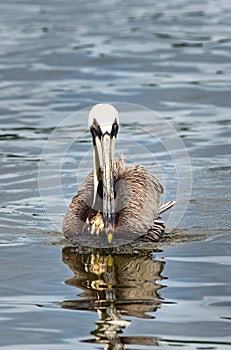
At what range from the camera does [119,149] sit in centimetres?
1166

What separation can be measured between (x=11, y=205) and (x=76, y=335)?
354 cm

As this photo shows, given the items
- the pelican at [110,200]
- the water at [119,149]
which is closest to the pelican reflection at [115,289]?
the water at [119,149]

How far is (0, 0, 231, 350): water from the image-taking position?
6434 mm

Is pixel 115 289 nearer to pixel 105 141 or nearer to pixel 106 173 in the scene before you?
pixel 106 173

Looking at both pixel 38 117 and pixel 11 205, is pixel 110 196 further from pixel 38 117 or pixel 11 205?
pixel 38 117

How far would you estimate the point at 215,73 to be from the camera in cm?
1523

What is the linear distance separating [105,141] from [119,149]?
3.88m

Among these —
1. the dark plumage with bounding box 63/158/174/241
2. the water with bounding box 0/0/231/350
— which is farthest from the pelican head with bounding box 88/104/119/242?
the water with bounding box 0/0/231/350

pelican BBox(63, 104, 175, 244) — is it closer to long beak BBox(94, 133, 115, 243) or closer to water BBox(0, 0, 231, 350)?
long beak BBox(94, 133, 115, 243)

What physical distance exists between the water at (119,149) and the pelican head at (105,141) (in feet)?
1.79

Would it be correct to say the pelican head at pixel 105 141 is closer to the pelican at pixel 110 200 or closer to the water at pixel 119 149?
the pelican at pixel 110 200

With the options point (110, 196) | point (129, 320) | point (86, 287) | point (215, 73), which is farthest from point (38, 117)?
point (129, 320)

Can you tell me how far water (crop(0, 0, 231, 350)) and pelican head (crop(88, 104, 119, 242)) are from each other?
0.54 metres

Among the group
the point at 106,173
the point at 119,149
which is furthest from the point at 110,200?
the point at 119,149
